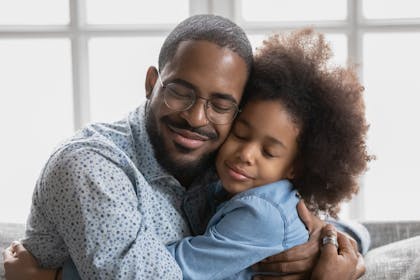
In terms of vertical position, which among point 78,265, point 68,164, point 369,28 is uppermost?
point 369,28

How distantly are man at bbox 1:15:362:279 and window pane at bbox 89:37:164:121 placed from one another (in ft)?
3.08

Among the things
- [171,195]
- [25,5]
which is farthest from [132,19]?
[171,195]

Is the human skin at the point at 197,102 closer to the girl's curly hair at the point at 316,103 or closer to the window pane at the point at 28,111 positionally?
the girl's curly hair at the point at 316,103

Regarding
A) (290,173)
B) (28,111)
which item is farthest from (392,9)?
(28,111)

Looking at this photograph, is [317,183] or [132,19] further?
[132,19]

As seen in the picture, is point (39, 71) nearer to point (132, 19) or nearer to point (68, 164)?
point (132, 19)

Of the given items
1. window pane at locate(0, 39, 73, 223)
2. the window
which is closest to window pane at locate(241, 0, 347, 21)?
the window

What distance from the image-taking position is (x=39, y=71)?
9.36ft

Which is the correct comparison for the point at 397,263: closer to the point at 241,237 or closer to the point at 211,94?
the point at 241,237

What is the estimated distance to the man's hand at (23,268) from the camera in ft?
5.65

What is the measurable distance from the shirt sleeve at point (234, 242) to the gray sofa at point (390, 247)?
0.46m

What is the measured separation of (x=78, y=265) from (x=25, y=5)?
5.00ft

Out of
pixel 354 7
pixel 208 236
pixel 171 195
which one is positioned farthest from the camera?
pixel 354 7

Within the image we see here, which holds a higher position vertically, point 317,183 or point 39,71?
point 39,71
